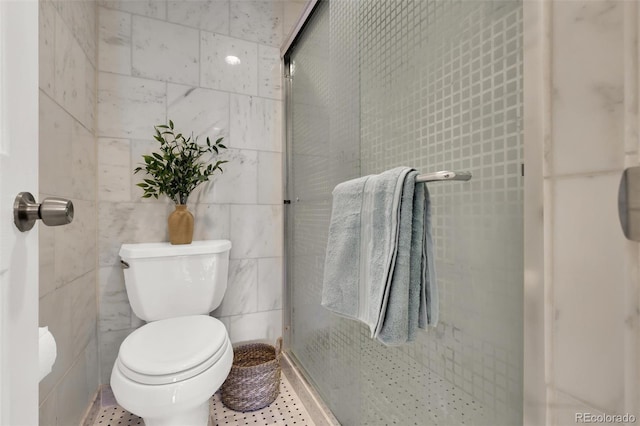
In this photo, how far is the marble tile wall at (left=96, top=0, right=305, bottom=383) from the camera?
1.52 metres

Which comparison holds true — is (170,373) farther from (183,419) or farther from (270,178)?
(270,178)

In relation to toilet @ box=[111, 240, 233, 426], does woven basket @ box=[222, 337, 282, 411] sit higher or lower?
lower

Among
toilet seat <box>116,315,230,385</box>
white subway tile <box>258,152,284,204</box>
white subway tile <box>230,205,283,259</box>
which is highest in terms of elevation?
white subway tile <box>258,152,284,204</box>

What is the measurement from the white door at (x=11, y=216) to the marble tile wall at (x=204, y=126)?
124 centimetres

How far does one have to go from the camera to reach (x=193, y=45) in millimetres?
1682

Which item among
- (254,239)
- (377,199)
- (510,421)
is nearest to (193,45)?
(254,239)

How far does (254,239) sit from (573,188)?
155cm

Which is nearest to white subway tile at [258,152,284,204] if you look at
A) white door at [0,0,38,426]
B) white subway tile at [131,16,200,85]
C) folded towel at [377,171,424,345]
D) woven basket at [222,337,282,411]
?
white subway tile at [131,16,200,85]

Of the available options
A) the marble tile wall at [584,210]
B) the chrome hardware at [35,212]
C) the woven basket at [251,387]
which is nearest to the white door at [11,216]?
the chrome hardware at [35,212]

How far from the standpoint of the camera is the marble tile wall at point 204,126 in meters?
1.52

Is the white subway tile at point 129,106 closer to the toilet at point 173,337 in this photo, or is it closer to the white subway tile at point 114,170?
the white subway tile at point 114,170

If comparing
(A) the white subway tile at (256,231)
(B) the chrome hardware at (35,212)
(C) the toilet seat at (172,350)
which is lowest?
(C) the toilet seat at (172,350)

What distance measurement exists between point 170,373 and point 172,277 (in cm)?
53

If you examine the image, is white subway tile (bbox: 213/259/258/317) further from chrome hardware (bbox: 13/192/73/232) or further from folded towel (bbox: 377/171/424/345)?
chrome hardware (bbox: 13/192/73/232)
